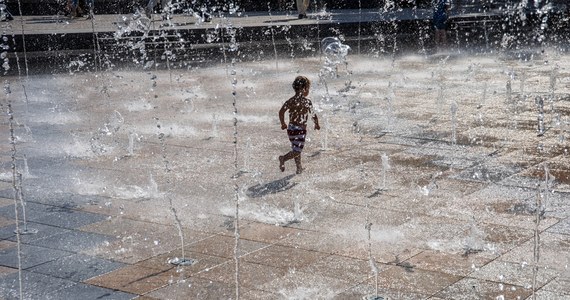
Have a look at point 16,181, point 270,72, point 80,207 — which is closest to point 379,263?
point 80,207

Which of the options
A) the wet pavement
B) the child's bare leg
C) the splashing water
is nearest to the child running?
the child's bare leg

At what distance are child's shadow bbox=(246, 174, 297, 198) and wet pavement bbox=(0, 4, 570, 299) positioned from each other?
30 mm

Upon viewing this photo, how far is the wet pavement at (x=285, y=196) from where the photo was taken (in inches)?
263

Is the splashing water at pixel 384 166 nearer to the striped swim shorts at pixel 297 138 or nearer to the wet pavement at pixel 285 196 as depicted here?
the wet pavement at pixel 285 196

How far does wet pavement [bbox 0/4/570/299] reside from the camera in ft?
21.9

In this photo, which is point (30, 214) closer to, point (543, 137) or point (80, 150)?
point (80, 150)

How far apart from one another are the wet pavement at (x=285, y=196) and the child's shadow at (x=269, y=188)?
0.03 metres

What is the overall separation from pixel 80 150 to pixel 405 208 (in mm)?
4685

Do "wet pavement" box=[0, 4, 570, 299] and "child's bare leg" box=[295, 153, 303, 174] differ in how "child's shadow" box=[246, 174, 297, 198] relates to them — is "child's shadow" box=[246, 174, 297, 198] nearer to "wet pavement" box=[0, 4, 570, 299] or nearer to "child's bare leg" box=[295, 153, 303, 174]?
"wet pavement" box=[0, 4, 570, 299]

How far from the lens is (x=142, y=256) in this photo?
23.8 feet

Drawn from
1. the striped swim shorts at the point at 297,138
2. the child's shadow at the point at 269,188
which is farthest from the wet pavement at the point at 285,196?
the striped swim shorts at the point at 297,138

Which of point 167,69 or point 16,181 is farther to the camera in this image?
point 167,69

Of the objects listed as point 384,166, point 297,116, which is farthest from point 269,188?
point 384,166

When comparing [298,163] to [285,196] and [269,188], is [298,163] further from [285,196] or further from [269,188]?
[285,196]
